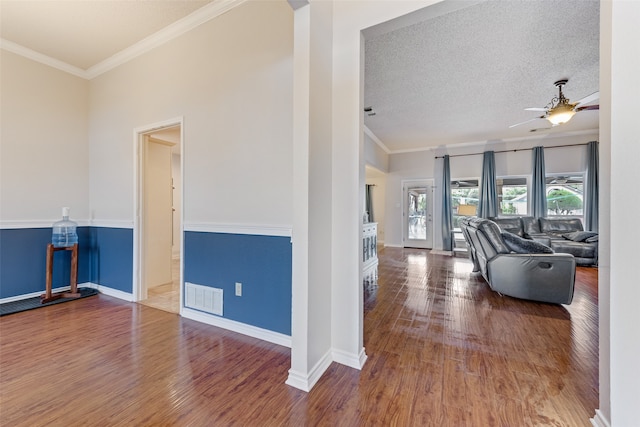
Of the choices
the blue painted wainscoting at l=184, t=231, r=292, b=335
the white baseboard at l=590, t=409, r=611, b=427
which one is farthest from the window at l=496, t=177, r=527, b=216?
the blue painted wainscoting at l=184, t=231, r=292, b=335

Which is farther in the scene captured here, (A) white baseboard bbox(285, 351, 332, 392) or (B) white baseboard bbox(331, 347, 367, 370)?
(B) white baseboard bbox(331, 347, 367, 370)

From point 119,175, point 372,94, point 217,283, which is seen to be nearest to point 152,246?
point 119,175

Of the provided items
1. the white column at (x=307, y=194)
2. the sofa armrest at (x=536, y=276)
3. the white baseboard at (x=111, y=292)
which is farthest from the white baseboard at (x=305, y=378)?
the sofa armrest at (x=536, y=276)

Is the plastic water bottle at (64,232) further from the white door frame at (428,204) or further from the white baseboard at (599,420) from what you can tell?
the white door frame at (428,204)

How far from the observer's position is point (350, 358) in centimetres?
189

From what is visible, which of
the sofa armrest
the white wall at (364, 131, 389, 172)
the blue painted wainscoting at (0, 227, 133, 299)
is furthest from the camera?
the white wall at (364, 131, 389, 172)

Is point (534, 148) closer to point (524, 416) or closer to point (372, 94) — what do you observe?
point (372, 94)

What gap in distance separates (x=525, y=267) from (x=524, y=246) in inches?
10.8

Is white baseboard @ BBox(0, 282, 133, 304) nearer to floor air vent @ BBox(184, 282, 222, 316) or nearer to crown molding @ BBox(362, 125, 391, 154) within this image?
floor air vent @ BBox(184, 282, 222, 316)

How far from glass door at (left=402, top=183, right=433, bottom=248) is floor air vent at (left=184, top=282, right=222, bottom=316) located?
663 centimetres

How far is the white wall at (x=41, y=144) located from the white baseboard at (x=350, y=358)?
3908 millimetres

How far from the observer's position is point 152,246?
12.1ft

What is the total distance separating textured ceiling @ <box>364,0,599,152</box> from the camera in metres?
2.49

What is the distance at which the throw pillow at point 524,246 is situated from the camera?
10.4ft
